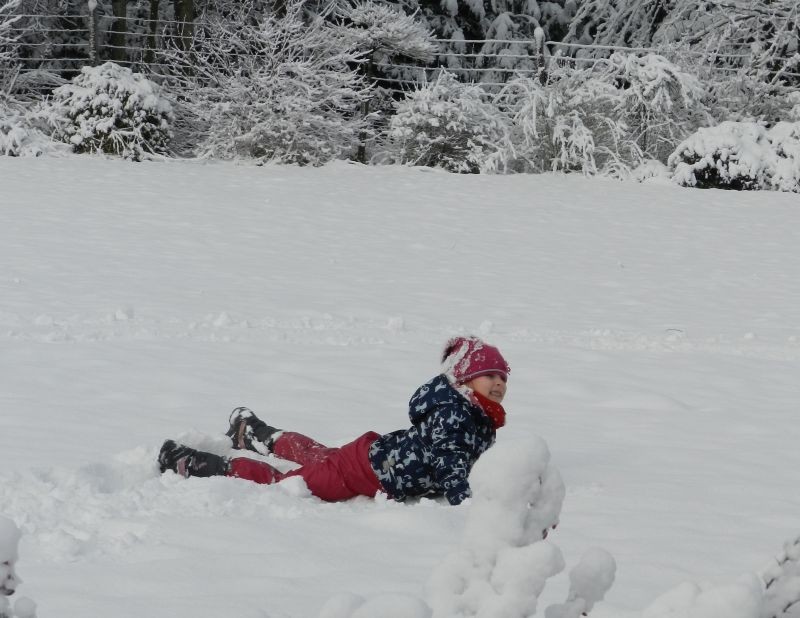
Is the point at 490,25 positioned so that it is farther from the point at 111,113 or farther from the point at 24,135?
the point at 24,135

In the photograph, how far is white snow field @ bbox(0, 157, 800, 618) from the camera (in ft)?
8.77

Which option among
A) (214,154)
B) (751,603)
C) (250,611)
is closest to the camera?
(751,603)

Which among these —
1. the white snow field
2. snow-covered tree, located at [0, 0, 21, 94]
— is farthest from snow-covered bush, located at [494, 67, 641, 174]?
snow-covered tree, located at [0, 0, 21, 94]

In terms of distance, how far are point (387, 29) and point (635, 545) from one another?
13265mm

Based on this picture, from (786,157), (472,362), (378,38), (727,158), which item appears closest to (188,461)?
(472,362)

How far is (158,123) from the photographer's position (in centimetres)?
1382

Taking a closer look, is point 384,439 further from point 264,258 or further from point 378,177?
point 378,177

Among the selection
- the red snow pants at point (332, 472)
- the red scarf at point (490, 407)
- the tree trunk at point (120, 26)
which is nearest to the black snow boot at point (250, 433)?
the red snow pants at point (332, 472)

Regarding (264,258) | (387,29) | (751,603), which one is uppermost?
(387,29)

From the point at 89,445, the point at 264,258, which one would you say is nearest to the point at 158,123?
the point at 264,258

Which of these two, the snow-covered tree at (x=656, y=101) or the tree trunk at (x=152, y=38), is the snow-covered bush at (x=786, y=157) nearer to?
the snow-covered tree at (x=656, y=101)

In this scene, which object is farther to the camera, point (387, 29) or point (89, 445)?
point (387, 29)

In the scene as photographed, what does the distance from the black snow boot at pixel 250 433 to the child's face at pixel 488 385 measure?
814 millimetres

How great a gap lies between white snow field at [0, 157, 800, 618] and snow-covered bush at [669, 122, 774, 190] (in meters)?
0.81
